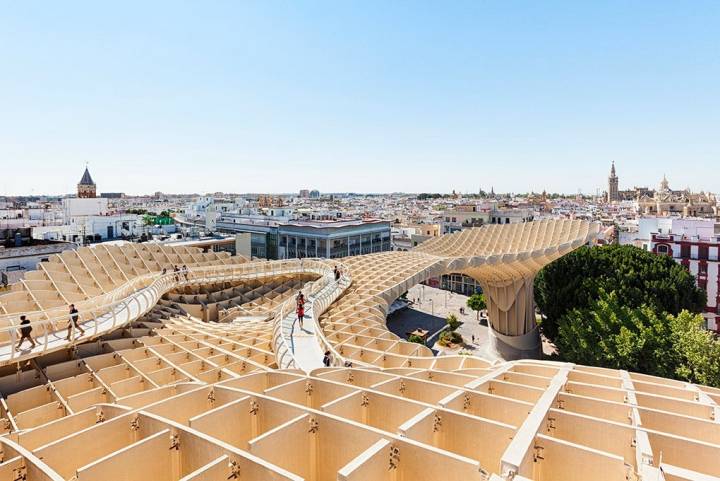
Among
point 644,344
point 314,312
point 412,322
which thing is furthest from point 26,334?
point 412,322

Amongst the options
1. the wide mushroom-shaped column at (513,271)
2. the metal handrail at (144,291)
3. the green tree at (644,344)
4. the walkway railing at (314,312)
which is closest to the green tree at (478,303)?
the wide mushroom-shaped column at (513,271)

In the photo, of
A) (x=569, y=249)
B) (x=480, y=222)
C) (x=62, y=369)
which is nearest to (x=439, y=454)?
(x=62, y=369)

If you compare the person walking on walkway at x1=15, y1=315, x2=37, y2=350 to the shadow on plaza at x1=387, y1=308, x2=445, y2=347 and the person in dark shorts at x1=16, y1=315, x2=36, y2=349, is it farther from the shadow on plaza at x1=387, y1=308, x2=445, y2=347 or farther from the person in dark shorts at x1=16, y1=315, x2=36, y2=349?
the shadow on plaza at x1=387, y1=308, x2=445, y2=347

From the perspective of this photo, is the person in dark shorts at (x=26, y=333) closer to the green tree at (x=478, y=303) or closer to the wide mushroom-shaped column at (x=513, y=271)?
the wide mushroom-shaped column at (x=513, y=271)

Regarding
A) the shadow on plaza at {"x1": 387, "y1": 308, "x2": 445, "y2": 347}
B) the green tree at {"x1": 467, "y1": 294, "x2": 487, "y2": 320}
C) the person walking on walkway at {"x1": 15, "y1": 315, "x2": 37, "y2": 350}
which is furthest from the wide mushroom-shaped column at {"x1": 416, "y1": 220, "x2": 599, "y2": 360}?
the person walking on walkway at {"x1": 15, "y1": 315, "x2": 37, "y2": 350}

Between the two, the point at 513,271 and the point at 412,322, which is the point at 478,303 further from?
the point at 513,271

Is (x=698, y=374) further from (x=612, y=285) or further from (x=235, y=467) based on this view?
(x=235, y=467)
